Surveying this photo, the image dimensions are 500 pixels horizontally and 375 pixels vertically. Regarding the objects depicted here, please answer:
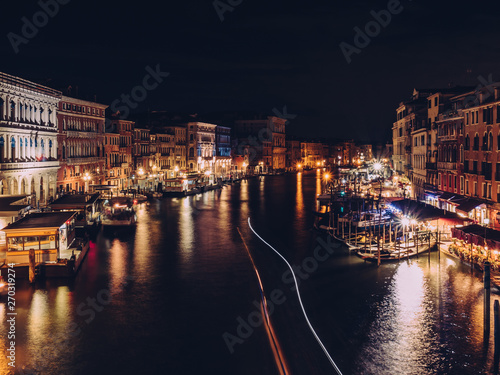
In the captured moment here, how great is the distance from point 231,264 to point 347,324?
393 inches

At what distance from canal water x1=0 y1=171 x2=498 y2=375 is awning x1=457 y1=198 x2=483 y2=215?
6.21 metres

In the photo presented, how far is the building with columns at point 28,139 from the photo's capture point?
123 feet

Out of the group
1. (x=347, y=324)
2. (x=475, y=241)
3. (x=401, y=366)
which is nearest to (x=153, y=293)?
(x=347, y=324)

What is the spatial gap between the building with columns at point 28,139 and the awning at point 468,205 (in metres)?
29.9

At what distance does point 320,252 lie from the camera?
30016 mm

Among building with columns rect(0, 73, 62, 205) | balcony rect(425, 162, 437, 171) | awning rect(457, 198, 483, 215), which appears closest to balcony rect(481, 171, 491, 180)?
awning rect(457, 198, 483, 215)

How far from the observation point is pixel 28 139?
4200cm

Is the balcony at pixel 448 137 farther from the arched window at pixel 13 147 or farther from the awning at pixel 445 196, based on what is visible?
the arched window at pixel 13 147

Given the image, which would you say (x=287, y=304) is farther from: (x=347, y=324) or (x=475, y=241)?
(x=475, y=241)

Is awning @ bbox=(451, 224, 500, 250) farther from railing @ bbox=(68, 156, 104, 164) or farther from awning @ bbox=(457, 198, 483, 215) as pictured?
railing @ bbox=(68, 156, 104, 164)

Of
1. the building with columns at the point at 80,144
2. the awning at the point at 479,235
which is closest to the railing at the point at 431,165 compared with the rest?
the awning at the point at 479,235

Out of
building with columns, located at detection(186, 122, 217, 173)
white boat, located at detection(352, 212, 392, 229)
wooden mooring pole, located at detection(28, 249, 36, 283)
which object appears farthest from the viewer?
building with columns, located at detection(186, 122, 217, 173)

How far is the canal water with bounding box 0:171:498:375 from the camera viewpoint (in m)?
15.1

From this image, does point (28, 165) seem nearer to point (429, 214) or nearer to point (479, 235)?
point (429, 214)
